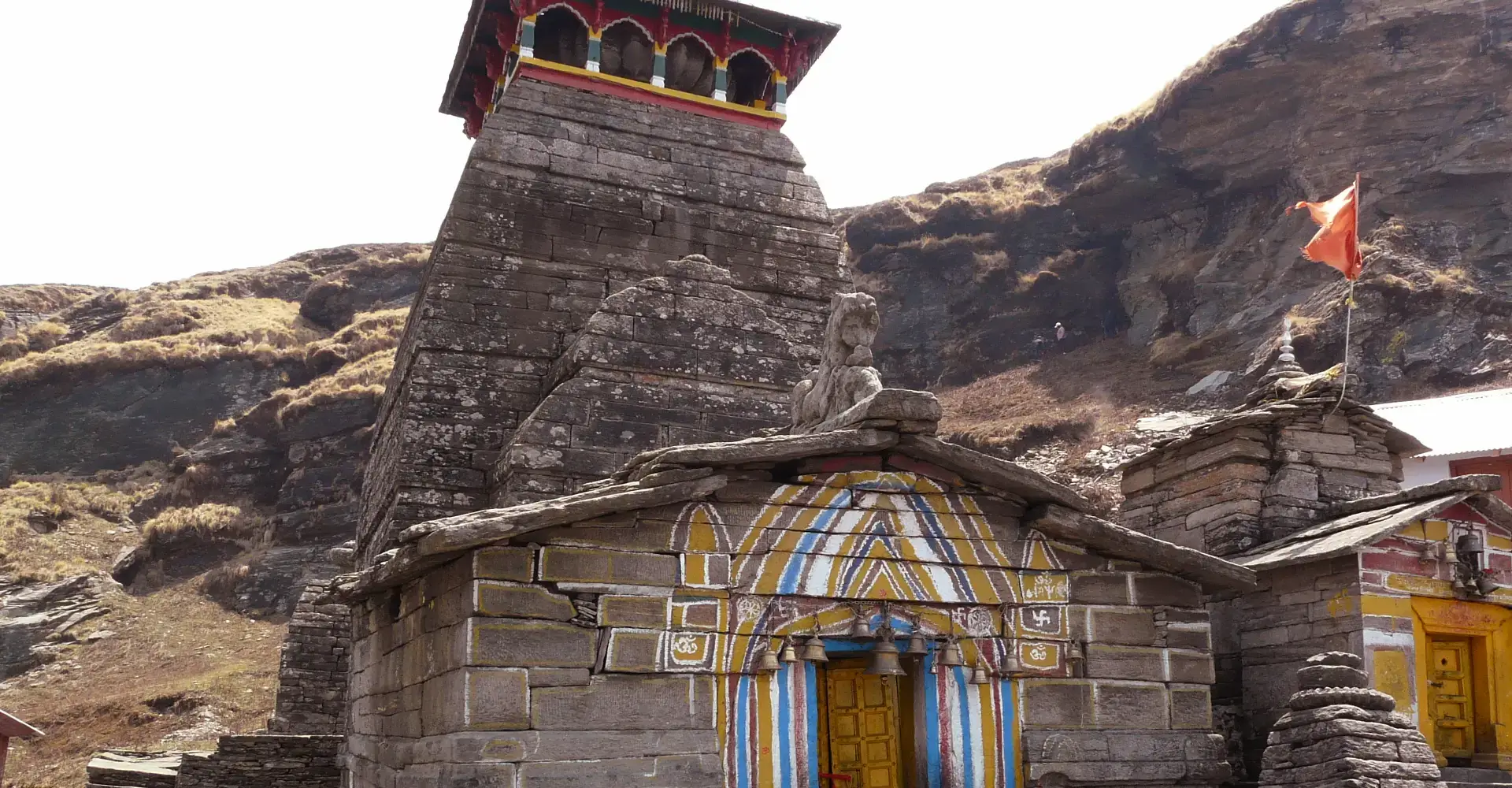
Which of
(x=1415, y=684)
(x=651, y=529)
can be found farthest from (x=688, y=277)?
(x=1415, y=684)

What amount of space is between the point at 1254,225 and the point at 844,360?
3782 centimetres

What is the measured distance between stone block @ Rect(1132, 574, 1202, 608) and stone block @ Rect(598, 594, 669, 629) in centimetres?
381

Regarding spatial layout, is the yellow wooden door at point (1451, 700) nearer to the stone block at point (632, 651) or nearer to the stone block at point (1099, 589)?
the stone block at point (1099, 589)

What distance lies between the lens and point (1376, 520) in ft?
40.4

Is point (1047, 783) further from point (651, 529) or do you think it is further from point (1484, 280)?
point (1484, 280)

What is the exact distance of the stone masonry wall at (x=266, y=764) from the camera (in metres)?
16.9

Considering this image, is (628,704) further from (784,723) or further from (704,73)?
(704,73)

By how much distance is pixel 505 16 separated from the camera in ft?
56.0

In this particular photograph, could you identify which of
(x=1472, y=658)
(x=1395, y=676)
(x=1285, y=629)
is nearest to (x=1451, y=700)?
(x=1472, y=658)

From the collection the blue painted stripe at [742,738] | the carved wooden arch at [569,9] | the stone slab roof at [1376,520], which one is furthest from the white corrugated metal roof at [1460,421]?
the blue painted stripe at [742,738]

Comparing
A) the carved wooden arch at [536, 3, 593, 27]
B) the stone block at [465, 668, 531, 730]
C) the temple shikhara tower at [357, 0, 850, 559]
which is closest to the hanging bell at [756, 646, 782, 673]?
the stone block at [465, 668, 531, 730]

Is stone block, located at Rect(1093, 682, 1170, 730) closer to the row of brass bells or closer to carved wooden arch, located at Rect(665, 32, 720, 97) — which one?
the row of brass bells

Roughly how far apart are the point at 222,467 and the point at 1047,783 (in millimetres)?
38384

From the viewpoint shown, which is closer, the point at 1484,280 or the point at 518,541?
the point at 518,541
